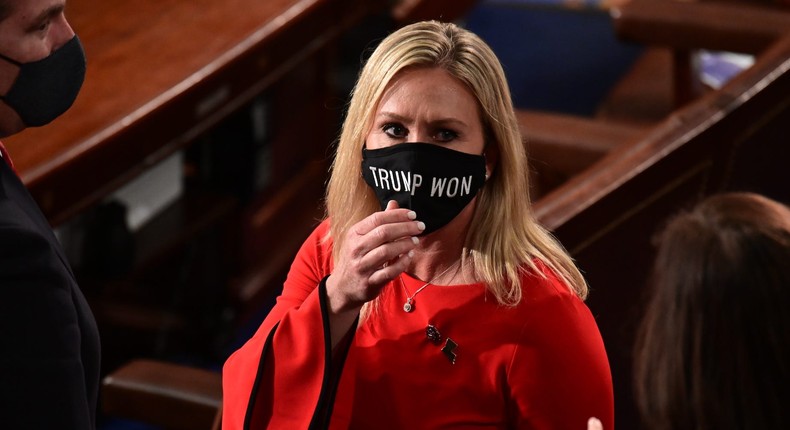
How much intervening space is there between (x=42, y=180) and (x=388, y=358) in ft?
3.14

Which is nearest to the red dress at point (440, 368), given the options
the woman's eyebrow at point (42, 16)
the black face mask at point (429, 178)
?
the black face mask at point (429, 178)

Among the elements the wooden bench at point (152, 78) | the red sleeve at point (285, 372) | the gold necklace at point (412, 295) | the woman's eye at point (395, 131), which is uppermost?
the woman's eye at point (395, 131)

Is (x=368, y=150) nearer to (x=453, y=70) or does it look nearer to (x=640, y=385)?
(x=453, y=70)

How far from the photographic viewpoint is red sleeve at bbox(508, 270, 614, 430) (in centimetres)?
160

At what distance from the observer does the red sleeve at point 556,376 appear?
160 cm

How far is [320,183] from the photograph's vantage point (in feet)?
13.4

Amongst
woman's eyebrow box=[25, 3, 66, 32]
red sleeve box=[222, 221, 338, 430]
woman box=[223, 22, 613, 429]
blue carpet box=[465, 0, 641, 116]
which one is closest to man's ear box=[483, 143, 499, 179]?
woman box=[223, 22, 613, 429]

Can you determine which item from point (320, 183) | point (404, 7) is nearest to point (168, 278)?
point (320, 183)

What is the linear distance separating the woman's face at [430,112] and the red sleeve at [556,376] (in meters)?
0.25

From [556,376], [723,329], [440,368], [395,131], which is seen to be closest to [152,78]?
[395,131]

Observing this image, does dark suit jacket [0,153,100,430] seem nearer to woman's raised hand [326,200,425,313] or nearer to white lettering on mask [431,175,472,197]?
woman's raised hand [326,200,425,313]

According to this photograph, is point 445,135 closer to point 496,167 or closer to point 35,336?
point 496,167

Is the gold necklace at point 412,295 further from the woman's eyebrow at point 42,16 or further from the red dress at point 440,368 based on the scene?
→ the woman's eyebrow at point 42,16

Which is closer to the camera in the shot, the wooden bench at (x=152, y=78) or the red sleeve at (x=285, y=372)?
the red sleeve at (x=285, y=372)
